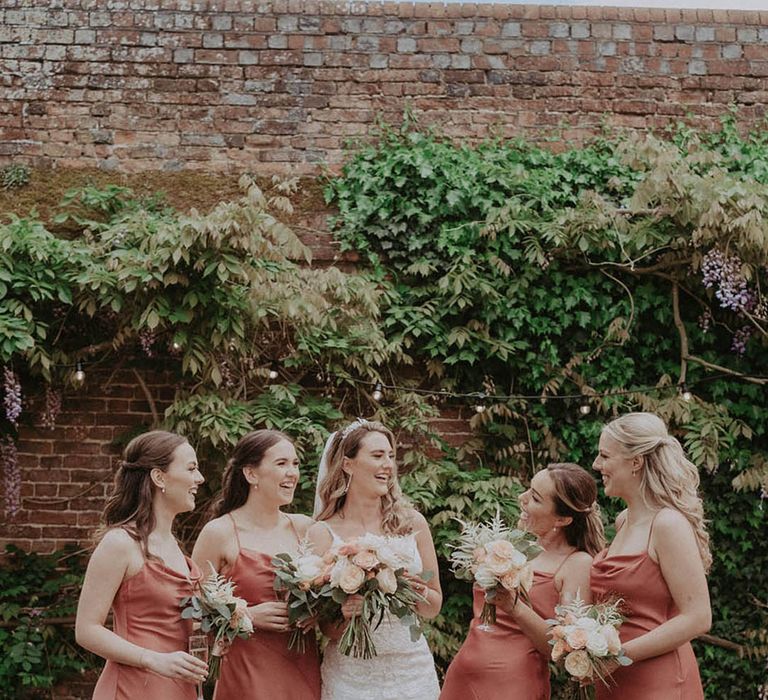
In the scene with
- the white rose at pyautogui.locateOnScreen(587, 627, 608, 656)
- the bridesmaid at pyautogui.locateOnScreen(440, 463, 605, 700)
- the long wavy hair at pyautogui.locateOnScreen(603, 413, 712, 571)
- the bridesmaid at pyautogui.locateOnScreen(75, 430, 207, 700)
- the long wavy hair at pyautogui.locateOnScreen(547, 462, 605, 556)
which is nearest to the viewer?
the white rose at pyautogui.locateOnScreen(587, 627, 608, 656)

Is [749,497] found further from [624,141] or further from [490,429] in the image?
[624,141]

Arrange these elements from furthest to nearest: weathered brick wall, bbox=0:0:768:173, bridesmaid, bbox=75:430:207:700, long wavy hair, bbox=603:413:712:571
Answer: weathered brick wall, bbox=0:0:768:173, long wavy hair, bbox=603:413:712:571, bridesmaid, bbox=75:430:207:700

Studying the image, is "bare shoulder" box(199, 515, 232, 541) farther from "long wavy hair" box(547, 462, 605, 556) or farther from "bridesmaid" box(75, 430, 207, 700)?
"long wavy hair" box(547, 462, 605, 556)

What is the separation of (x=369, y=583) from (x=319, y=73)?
436 centimetres

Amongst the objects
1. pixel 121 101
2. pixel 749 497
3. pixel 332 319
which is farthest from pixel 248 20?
pixel 749 497

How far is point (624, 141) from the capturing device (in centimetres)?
683

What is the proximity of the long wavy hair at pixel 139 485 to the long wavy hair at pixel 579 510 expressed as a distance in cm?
152

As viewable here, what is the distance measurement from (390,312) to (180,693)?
134 inches

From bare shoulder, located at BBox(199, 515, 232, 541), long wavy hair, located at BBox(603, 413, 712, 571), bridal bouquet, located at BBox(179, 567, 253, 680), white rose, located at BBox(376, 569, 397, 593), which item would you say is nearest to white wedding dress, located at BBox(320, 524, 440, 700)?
white rose, located at BBox(376, 569, 397, 593)

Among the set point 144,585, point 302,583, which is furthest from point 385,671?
point 144,585

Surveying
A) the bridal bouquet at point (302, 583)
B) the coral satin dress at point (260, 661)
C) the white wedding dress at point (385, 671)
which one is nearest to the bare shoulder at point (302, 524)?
the white wedding dress at point (385, 671)

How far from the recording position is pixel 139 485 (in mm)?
3701

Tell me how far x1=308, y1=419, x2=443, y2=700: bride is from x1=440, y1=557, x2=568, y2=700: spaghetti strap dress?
0.77ft

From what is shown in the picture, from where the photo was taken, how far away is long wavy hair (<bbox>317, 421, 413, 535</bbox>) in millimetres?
4320
